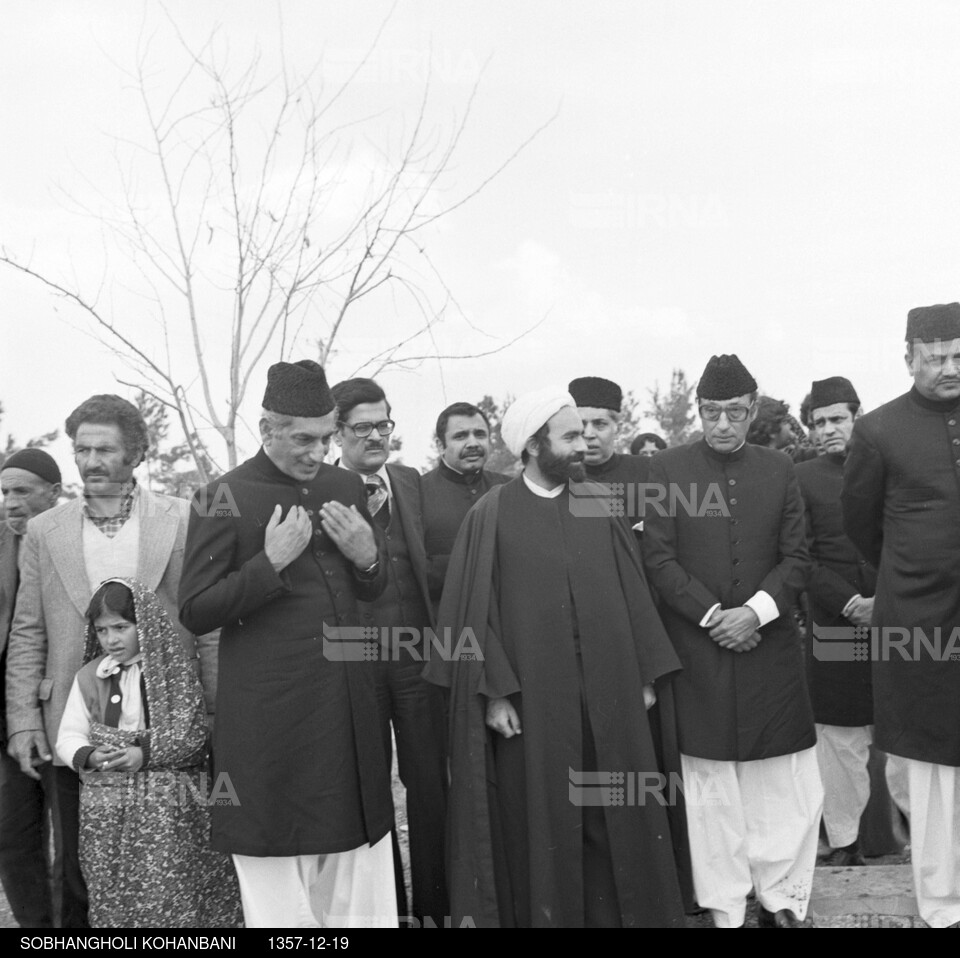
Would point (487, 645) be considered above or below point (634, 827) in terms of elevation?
above

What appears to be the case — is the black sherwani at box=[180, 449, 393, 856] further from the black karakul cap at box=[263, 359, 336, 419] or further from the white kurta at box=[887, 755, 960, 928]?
the white kurta at box=[887, 755, 960, 928]

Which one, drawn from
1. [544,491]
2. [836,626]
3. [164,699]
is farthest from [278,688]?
[836,626]

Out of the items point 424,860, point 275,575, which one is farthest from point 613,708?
point 275,575

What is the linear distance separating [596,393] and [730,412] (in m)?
0.96

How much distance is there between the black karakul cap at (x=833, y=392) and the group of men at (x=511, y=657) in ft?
3.14

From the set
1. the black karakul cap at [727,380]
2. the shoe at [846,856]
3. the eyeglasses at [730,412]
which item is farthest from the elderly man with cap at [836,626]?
the black karakul cap at [727,380]

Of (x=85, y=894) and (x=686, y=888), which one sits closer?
(x=85, y=894)

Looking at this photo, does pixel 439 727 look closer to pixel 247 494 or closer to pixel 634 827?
pixel 634 827

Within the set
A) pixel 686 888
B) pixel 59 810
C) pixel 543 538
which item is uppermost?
pixel 543 538

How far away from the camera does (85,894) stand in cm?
428

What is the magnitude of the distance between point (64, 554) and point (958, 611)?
141 inches

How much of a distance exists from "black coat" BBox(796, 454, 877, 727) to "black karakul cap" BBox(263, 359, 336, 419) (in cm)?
271

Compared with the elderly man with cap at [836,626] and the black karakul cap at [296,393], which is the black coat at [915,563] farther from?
the black karakul cap at [296,393]

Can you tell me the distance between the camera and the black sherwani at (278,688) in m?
3.77
